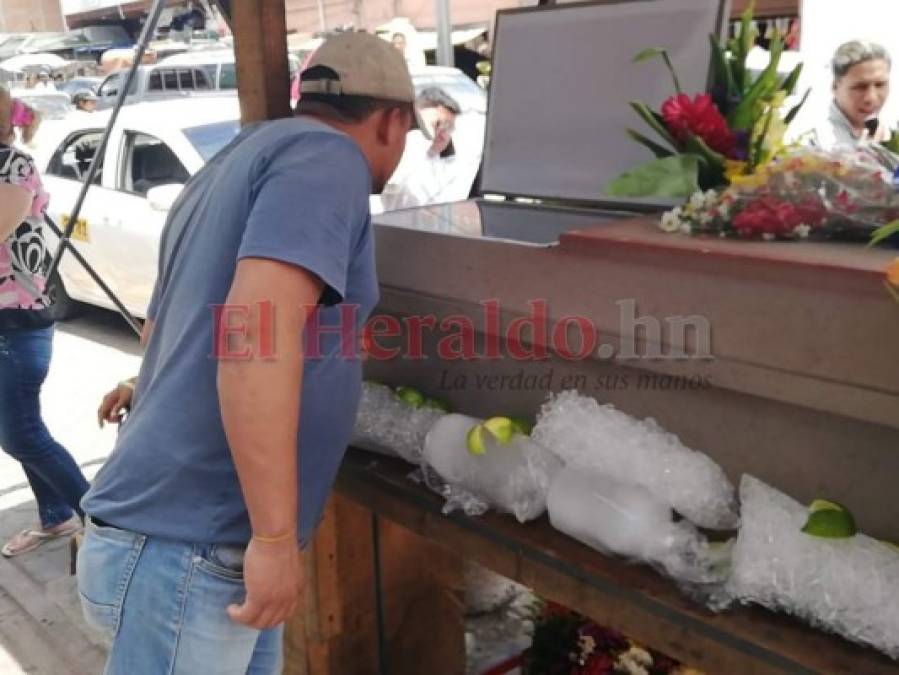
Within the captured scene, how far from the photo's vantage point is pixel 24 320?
2658 millimetres

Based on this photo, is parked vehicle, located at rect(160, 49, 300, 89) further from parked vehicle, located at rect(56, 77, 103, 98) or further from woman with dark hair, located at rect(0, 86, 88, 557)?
woman with dark hair, located at rect(0, 86, 88, 557)

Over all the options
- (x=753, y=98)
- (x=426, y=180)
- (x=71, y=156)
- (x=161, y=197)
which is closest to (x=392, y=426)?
(x=753, y=98)

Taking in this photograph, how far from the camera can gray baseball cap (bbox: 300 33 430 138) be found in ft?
4.02

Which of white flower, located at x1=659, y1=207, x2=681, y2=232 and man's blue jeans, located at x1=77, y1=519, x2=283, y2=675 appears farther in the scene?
white flower, located at x1=659, y1=207, x2=681, y2=232

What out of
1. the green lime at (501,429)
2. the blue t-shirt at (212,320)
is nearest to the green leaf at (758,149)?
the green lime at (501,429)

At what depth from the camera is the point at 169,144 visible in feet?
15.9

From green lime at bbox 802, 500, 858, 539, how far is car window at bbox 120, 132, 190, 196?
4518 millimetres

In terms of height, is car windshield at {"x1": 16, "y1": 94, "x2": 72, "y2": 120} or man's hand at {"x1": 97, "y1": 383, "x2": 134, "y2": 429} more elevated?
car windshield at {"x1": 16, "y1": 94, "x2": 72, "y2": 120}

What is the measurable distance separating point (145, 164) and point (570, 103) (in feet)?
12.8

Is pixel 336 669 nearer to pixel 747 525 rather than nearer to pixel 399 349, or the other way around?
pixel 399 349

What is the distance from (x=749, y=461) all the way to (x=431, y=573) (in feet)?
2.90

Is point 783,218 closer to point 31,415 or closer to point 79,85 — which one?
point 31,415

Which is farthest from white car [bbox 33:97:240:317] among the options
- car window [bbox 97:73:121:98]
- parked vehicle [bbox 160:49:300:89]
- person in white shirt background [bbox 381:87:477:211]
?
parked vehicle [bbox 160:49:300:89]

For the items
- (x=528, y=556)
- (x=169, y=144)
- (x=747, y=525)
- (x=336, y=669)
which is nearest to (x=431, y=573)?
(x=336, y=669)
